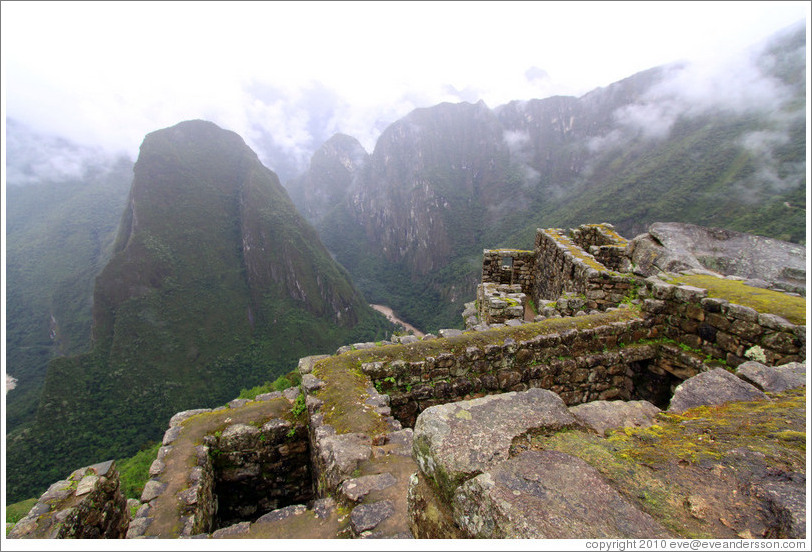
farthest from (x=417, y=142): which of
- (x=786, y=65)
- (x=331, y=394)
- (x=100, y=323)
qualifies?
(x=331, y=394)

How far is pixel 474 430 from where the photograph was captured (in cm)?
245

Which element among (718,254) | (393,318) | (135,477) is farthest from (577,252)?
(393,318)

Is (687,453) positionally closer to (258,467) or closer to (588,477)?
(588,477)

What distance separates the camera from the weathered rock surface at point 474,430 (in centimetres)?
217

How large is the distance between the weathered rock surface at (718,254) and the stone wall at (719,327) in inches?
148

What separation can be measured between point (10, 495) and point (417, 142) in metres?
199

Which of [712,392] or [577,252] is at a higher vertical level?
[577,252]

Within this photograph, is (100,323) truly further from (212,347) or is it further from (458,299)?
(458,299)

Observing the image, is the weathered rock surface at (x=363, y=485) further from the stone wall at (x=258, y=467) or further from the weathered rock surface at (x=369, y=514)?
the stone wall at (x=258, y=467)

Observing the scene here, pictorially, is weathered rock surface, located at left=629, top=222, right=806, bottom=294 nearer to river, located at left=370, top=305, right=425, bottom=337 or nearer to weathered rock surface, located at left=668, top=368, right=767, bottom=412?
weathered rock surface, located at left=668, top=368, right=767, bottom=412

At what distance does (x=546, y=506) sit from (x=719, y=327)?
6504 millimetres

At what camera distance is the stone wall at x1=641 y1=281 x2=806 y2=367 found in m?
5.27

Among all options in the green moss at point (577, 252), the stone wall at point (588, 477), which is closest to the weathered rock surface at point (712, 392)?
the stone wall at point (588, 477)

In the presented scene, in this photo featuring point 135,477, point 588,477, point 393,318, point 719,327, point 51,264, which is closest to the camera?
point 588,477
